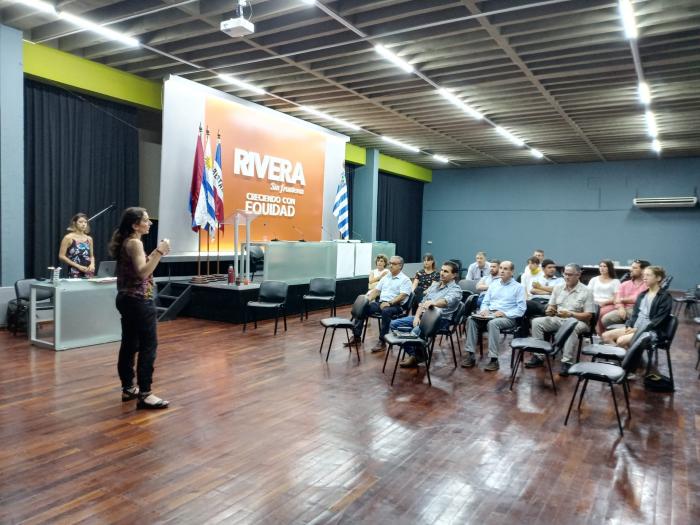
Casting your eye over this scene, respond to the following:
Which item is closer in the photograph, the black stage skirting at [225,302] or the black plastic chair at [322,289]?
the black stage skirting at [225,302]

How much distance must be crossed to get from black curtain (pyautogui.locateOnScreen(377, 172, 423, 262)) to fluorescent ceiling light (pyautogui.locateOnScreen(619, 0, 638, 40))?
10.2 meters

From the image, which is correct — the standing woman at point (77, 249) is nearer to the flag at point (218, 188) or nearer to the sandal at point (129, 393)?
the flag at point (218, 188)

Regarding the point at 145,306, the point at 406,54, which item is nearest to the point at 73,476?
the point at 145,306

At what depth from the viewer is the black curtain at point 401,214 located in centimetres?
1619

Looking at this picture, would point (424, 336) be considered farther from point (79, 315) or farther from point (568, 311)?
point (79, 315)

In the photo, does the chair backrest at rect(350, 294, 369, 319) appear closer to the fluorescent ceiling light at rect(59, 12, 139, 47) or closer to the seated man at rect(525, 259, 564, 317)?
the seated man at rect(525, 259, 564, 317)

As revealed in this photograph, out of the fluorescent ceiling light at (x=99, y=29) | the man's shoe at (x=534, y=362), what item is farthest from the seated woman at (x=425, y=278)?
the fluorescent ceiling light at (x=99, y=29)

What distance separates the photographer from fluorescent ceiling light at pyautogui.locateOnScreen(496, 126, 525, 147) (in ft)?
37.9

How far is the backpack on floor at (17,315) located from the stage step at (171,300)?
6.01 ft

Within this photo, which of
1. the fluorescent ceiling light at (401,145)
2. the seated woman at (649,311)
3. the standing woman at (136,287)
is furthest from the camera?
the fluorescent ceiling light at (401,145)

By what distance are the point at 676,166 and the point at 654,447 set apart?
44.4 feet

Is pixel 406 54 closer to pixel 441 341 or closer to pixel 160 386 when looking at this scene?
pixel 441 341

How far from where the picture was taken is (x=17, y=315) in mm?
6469

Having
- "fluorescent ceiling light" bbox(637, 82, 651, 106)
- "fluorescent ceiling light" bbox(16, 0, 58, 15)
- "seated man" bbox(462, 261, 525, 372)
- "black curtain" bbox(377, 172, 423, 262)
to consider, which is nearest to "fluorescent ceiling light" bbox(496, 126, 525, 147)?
"fluorescent ceiling light" bbox(637, 82, 651, 106)
